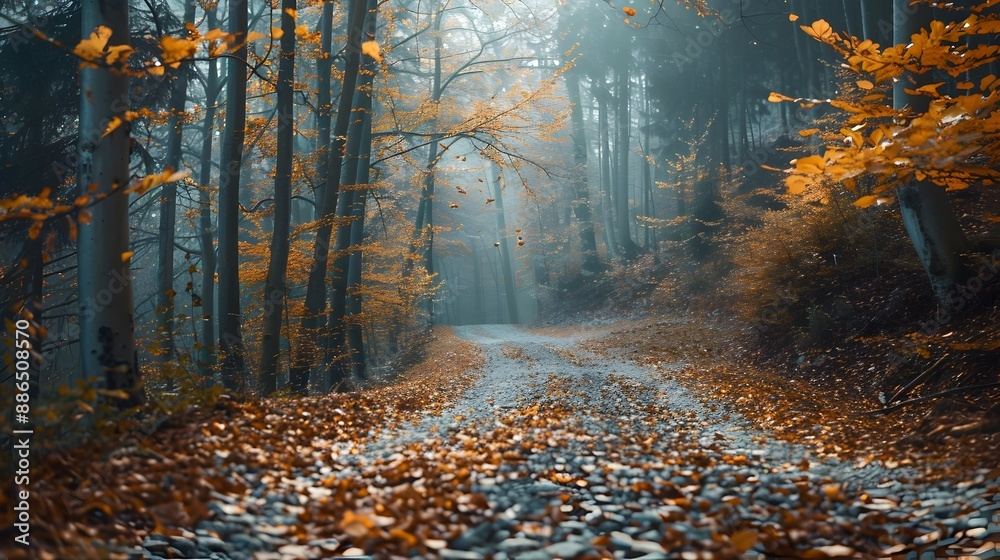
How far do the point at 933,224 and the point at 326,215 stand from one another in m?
7.91

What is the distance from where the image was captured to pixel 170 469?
329cm

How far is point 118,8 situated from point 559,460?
14.7 feet

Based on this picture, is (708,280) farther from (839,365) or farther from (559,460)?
(559,460)

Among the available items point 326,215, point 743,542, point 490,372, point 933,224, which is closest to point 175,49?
point 743,542

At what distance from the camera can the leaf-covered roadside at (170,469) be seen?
2.50 metres

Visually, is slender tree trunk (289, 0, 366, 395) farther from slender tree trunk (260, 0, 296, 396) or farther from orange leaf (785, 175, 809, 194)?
orange leaf (785, 175, 809, 194)

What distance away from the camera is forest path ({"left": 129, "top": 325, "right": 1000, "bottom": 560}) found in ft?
9.27

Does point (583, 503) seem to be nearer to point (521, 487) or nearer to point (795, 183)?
point (521, 487)

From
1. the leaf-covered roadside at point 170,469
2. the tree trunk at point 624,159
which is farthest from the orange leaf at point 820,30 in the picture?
the tree trunk at point 624,159

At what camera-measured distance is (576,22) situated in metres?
25.1

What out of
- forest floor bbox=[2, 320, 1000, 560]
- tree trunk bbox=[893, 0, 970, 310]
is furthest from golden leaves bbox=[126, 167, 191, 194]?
tree trunk bbox=[893, 0, 970, 310]

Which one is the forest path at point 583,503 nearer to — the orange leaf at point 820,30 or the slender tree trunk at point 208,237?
the orange leaf at point 820,30

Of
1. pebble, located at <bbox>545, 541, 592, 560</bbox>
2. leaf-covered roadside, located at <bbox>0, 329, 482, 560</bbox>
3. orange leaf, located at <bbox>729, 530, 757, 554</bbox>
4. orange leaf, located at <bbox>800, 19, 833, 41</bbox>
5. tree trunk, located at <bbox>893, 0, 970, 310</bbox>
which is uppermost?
orange leaf, located at <bbox>800, 19, 833, 41</bbox>

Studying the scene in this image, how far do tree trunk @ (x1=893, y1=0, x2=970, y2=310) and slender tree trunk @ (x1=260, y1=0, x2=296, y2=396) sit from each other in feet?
24.5
